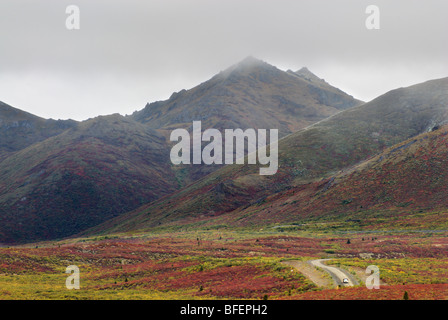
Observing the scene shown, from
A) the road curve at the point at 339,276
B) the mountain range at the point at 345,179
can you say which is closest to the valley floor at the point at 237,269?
the road curve at the point at 339,276

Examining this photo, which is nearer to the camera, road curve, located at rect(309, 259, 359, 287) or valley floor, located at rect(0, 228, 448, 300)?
valley floor, located at rect(0, 228, 448, 300)

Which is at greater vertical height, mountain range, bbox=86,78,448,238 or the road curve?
mountain range, bbox=86,78,448,238

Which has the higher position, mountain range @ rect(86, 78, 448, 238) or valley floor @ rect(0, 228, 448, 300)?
mountain range @ rect(86, 78, 448, 238)

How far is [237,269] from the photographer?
36500 mm

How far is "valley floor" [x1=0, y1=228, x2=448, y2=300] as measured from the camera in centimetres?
2625

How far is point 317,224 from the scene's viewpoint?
252ft

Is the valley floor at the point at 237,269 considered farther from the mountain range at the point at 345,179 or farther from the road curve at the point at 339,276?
the mountain range at the point at 345,179

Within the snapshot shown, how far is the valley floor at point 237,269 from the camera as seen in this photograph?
26253 millimetres

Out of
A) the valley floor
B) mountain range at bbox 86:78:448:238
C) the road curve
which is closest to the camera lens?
the valley floor

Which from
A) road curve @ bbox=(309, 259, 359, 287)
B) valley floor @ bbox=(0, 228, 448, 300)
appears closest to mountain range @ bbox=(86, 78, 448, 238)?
valley floor @ bbox=(0, 228, 448, 300)

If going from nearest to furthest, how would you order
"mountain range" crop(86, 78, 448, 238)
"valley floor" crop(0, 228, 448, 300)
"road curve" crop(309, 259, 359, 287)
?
1. "valley floor" crop(0, 228, 448, 300)
2. "road curve" crop(309, 259, 359, 287)
3. "mountain range" crop(86, 78, 448, 238)

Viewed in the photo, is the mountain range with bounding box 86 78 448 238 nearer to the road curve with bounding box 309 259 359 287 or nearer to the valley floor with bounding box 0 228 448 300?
the valley floor with bounding box 0 228 448 300

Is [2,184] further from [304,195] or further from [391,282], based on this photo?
[391,282]
